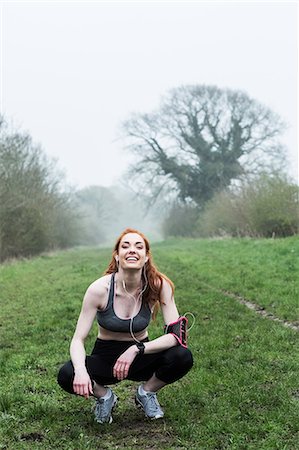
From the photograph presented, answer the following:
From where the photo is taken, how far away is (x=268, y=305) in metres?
8.71

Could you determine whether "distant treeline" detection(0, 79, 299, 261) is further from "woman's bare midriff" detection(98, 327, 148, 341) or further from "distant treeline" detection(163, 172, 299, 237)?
"woman's bare midriff" detection(98, 327, 148, 341)

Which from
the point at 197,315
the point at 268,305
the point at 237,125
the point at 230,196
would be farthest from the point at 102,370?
the point at 237,125

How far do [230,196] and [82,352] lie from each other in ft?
84.1

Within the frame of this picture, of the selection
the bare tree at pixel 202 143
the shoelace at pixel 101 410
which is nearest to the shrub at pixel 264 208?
the bare tree at pixel 202 143

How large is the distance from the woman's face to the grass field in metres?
1.34

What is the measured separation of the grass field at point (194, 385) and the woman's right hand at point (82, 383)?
347 millimetres

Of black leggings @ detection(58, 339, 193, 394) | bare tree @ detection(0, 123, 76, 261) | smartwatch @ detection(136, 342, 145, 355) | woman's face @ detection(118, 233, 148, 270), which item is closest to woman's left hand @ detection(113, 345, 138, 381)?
smartwatch @ detection(136, 342, 145, 355)

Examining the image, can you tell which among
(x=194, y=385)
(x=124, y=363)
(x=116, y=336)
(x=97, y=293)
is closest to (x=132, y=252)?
(x=97, y=293)

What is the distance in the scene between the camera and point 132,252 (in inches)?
158

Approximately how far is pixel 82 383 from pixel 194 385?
1.56 m

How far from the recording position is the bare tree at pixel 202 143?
119 ft

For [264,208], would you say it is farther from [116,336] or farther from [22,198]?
[116,336]

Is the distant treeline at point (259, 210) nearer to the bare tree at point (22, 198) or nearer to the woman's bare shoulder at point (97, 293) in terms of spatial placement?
the bare tree at point (22, 198)

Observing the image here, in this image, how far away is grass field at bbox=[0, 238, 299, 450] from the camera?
3.65 metres
